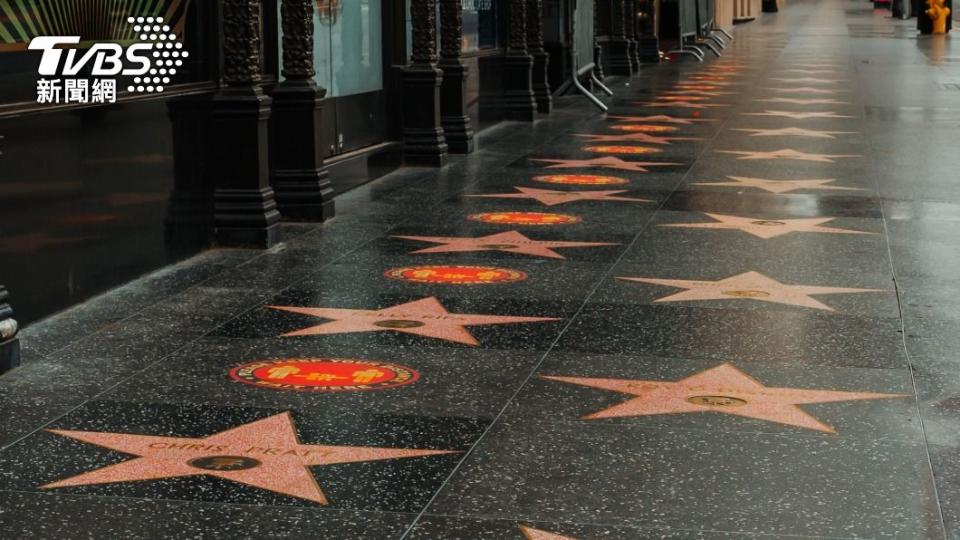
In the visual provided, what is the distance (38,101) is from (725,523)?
12.7 feet

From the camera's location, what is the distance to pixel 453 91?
13367mm

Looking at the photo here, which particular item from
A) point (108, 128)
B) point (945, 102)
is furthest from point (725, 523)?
point (945, 102)

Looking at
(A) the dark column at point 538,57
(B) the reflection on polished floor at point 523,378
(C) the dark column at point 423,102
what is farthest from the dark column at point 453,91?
(A) the dark column at point 538,57

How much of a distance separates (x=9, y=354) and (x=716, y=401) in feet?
8.07

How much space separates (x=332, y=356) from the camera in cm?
579

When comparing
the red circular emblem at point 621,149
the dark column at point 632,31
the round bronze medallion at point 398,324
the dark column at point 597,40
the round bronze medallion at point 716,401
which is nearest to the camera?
the round bronze medallion at point 716,401

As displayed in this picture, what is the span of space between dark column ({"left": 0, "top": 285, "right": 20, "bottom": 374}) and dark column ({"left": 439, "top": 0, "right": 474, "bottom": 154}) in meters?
7.82

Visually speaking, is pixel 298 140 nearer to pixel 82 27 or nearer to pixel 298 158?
pixel 298 158

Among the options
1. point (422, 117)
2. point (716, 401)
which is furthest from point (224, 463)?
point (422, 117)

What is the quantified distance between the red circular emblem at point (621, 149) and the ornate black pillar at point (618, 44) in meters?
12.4

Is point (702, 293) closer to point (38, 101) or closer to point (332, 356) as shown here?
point (332, 356)

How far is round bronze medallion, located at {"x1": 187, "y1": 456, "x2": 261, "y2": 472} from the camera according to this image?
4.39 meters

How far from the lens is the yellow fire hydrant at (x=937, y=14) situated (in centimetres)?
4266

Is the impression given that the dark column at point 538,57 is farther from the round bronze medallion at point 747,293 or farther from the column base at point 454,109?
the round bronze medallion at point 747,293
